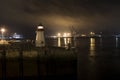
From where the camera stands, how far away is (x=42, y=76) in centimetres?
2569

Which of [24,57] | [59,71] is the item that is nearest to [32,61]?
[24,57]

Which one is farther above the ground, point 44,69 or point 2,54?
point 2,54

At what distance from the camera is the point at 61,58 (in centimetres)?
2620

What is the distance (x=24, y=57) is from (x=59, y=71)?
148 inches

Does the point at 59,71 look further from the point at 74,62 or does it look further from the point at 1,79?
the point at 1,79

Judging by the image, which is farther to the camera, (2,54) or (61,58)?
(61,58)

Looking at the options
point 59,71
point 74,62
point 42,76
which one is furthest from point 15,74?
point 74,62

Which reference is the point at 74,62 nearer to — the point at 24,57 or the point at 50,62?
the point at 50,62

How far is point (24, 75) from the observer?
25078mm

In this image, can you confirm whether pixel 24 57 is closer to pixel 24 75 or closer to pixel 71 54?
pixel 24 75

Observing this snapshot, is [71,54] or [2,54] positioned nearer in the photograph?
[2,54]

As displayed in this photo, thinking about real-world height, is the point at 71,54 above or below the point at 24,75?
above

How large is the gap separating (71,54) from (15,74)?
5894mm

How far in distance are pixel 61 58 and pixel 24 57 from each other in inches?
147
